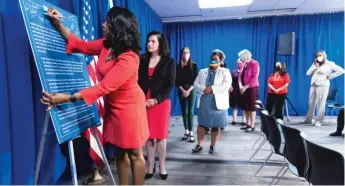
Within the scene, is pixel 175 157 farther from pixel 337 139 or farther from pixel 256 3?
pixel 256 3

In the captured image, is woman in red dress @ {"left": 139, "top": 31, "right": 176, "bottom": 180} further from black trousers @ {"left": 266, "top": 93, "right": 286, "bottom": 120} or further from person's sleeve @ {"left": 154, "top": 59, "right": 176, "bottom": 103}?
black trousers @ {"left": 266, "top": 93, "right": 286, "bottom": 120}

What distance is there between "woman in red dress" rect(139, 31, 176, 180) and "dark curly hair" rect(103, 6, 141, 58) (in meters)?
0.76

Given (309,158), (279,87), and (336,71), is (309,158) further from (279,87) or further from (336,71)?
(336,71)

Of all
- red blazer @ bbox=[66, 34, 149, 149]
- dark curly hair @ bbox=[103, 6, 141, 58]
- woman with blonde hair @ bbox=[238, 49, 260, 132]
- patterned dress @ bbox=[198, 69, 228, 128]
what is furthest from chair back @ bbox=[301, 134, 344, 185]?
woman with blonde hair @ bbox=[238, 49, 260, 132]

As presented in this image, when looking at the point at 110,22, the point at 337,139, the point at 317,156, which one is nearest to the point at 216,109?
the point at 317,156

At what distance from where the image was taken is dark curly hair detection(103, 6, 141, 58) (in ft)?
4.68

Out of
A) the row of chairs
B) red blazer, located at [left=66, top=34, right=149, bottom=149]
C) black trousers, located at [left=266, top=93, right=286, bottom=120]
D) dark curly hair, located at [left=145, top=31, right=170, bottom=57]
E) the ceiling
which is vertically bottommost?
black trousers, located at [left=266, top=93, right=286, bottom=120]

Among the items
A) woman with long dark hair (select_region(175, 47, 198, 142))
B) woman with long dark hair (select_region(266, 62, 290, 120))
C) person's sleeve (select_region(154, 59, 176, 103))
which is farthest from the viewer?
woman with long dark hair (select_region(266, 62, 290, 120))

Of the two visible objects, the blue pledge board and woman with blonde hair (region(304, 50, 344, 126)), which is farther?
woman with blonde hair (region(304, 50, 344, 126))

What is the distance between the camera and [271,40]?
21.9 ft

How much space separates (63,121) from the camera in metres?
1.43

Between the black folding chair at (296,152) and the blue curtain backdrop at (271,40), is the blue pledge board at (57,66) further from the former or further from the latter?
the blue curtain backdrop at (271,40)

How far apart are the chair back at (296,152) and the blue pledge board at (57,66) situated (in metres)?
1.37

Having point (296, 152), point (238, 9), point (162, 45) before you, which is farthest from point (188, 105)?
point (238, 9)
